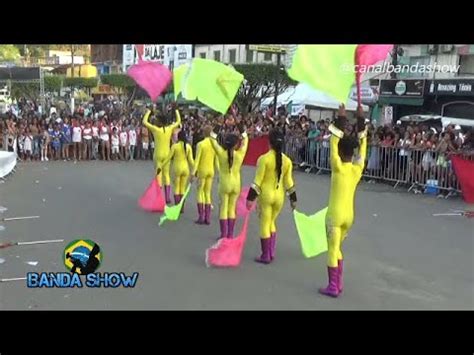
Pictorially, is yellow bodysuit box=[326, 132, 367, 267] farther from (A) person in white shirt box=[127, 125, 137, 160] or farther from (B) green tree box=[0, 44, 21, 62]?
(B) green tree box=[0, 44, 21, 62]

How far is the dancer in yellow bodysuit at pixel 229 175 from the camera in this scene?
7.52 m

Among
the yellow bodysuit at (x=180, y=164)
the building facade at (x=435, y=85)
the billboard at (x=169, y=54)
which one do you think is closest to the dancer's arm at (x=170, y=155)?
the yellow bodysuit at (x=180, y=164)

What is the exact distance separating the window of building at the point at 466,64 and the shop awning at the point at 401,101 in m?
1.98

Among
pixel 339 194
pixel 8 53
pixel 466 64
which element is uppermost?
pixel 8 53

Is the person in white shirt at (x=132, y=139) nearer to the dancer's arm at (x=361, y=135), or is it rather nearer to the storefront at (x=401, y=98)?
the storefront at (x=401, y=98)

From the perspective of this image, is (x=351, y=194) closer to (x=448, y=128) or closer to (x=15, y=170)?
(x=448, y=128)

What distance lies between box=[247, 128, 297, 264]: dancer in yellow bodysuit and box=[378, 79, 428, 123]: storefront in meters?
15.3

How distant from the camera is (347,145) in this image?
566 centimetres

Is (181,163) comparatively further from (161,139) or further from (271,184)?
(271,184)

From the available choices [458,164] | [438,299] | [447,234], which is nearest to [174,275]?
[438,299]

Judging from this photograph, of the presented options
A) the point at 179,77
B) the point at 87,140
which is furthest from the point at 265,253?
the point at 87,140

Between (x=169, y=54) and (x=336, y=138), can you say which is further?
(x=169, y=54)

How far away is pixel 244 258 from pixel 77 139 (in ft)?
39.5

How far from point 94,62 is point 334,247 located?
192 ft
